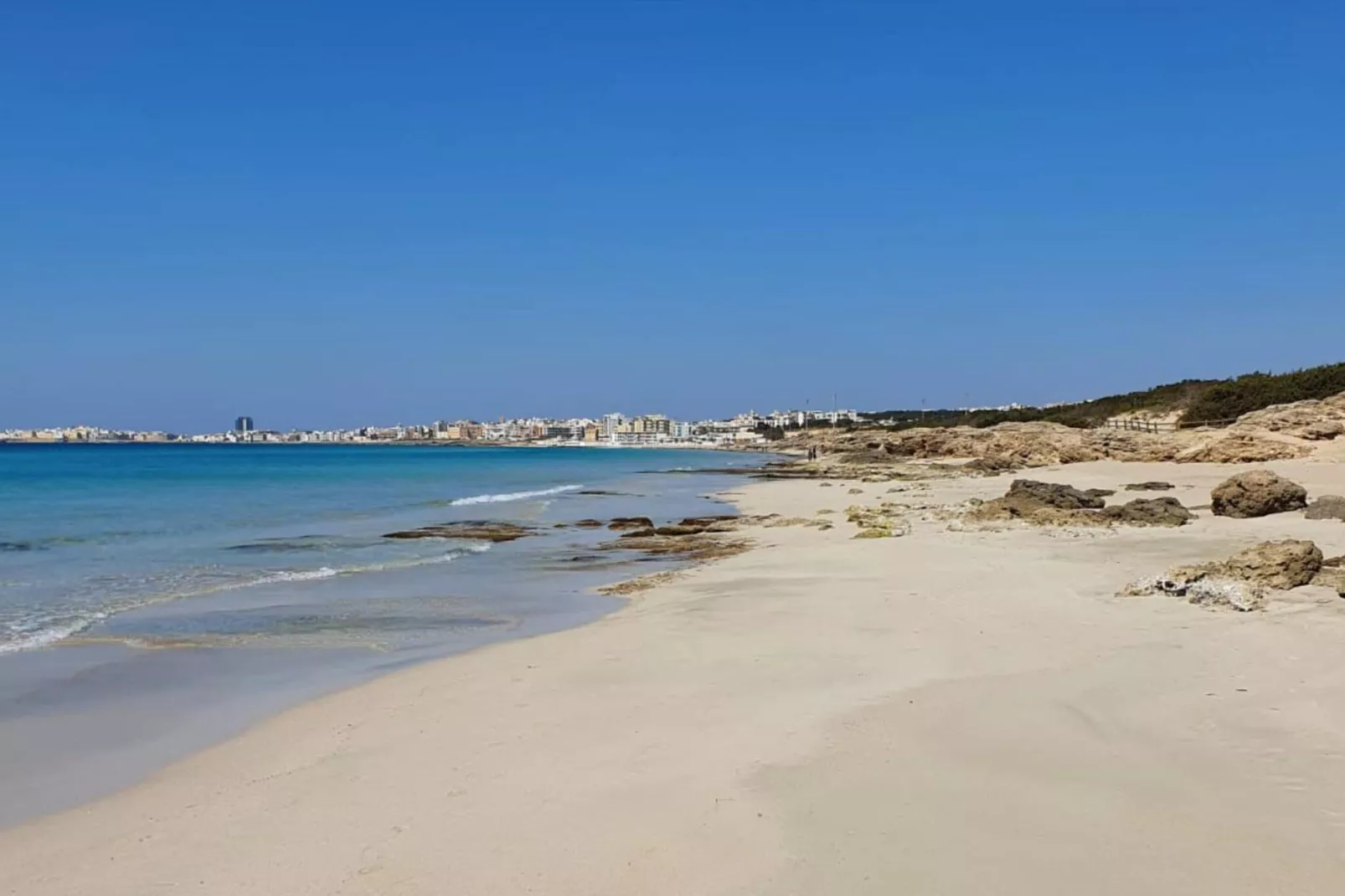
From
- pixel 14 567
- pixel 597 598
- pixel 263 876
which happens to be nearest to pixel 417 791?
pixel 263 876

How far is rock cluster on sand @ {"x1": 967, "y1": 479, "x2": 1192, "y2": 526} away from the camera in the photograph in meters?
14.9

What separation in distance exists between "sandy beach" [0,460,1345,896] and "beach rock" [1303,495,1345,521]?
20.9 feet

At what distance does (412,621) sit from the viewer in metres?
10.8

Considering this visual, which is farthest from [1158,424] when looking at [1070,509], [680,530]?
[680,530]

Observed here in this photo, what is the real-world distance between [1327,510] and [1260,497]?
1.12 metres

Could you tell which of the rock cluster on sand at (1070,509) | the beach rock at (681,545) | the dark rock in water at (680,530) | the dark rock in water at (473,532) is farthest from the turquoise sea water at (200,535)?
the rock cluster on sand at (1070,509)

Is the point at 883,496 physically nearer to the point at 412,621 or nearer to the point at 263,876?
the point at 412,621

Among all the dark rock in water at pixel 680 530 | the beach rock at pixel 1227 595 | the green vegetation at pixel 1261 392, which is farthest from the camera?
the green vegetation at pixel 1261 392

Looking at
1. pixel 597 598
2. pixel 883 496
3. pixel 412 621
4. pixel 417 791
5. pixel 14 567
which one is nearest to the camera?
pixel 417 791

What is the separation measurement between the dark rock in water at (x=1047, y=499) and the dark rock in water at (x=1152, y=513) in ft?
3.14

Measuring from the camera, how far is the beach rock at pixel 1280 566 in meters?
8.44

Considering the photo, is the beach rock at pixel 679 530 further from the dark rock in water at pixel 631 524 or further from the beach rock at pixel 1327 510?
the beach rock at pixel 1327 510

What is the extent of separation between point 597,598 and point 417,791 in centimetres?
719

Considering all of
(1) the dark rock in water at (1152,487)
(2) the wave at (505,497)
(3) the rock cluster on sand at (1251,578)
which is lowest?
(2) the wave at (505,497)
